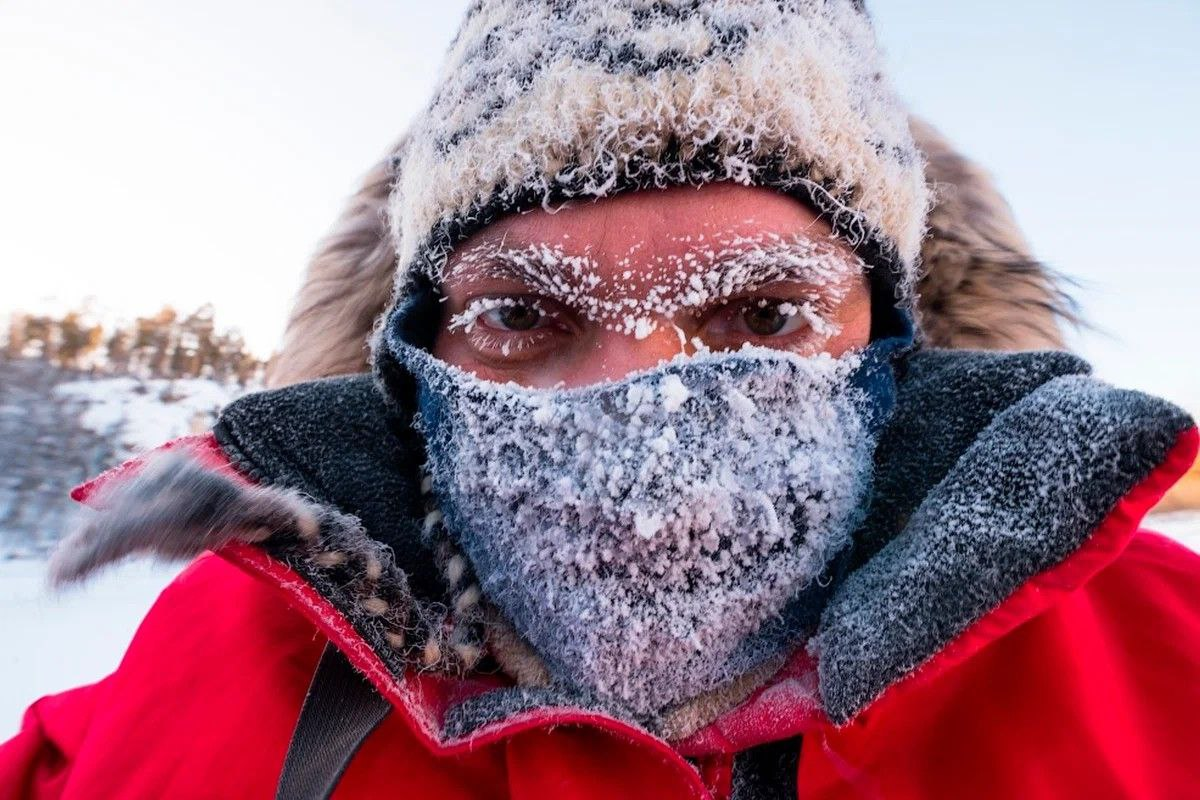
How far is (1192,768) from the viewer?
2.51 ft

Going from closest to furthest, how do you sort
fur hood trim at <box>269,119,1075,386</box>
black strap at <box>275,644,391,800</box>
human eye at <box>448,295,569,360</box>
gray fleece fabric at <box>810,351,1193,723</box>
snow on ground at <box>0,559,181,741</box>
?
gray fleece fabric at <box>810,351,1193,723</box> → black strap at <box>275,644,391,800</box> → human eye at <box>448,295,569,360</box> → fur hood trim at <box>269,119,1075,386</box> → snow on ground at <box>0,559,181,741</box>

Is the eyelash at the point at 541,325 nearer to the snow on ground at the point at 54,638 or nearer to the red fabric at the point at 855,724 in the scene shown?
the red fabric at the point at 855,724

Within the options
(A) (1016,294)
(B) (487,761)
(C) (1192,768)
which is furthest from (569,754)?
(A) (1016,294)

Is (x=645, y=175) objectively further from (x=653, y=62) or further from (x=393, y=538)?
(x=393, y=538)

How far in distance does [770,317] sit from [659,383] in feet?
0.69

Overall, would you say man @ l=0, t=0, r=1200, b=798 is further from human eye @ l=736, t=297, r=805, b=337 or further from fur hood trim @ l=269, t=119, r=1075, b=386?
fur hood trim @ l=269, t=119, r=1075, b=386

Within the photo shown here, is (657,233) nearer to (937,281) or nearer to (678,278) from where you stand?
(678,278)

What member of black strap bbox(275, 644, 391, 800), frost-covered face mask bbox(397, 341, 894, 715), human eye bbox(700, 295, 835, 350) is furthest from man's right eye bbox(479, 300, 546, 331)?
black strap bbox(275, 644, 391, 800)

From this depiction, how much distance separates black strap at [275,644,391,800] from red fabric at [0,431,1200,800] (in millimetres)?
51

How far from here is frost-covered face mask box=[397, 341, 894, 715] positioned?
A: 75 cm

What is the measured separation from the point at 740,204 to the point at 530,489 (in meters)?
0.43

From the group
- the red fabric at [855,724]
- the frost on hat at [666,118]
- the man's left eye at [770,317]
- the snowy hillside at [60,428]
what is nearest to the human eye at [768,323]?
the man's left eye at [770,317]

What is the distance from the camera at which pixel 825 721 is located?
75cm

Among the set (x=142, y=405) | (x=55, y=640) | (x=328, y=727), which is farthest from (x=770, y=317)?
(x=142, y=405)
